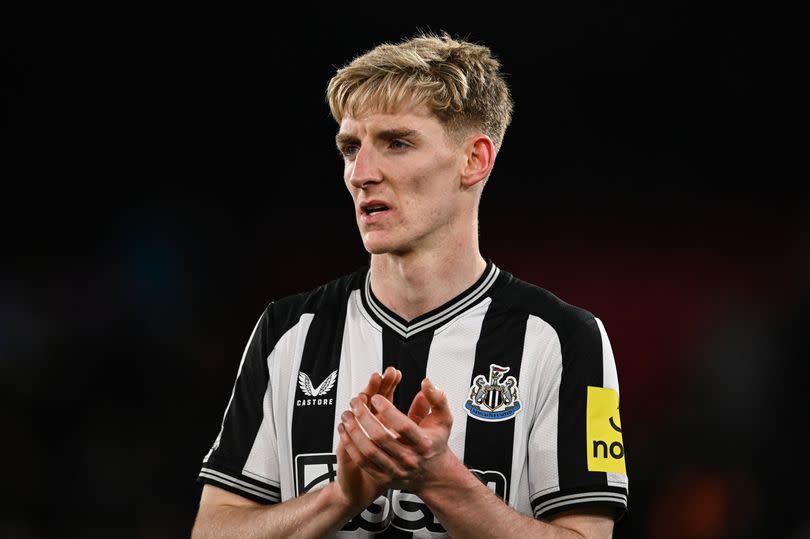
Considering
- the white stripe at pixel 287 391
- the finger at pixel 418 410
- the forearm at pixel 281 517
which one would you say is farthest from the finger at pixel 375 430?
the white stripe at pixel 287 391

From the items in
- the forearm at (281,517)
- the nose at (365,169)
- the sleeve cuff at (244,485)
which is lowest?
the forearm at (281,517)

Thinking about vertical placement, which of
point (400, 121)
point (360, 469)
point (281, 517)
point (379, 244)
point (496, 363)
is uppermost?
point (400, 121)

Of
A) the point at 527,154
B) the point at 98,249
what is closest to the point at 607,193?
the point at 527,154

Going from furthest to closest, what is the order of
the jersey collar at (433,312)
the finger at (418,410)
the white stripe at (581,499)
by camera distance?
the jersey collar at (433,312)
the white stripe at (581,499)
the finger at (418,410)

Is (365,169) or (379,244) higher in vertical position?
(365,169)

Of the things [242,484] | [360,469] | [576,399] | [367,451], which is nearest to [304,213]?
[242,484]

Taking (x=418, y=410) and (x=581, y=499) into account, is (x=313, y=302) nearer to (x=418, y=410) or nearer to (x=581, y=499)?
(x=418, y=410)

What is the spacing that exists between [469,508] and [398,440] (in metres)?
0.25

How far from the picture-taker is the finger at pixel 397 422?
70.4 inches

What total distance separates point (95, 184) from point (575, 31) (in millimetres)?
3124

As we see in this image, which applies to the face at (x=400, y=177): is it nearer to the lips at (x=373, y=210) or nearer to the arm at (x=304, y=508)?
the lips at (x=373, y=210)

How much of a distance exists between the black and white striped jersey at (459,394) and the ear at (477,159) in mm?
243

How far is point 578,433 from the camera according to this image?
2209 millimetres

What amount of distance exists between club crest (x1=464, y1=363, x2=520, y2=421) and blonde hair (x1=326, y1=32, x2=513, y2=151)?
0.58 metres
